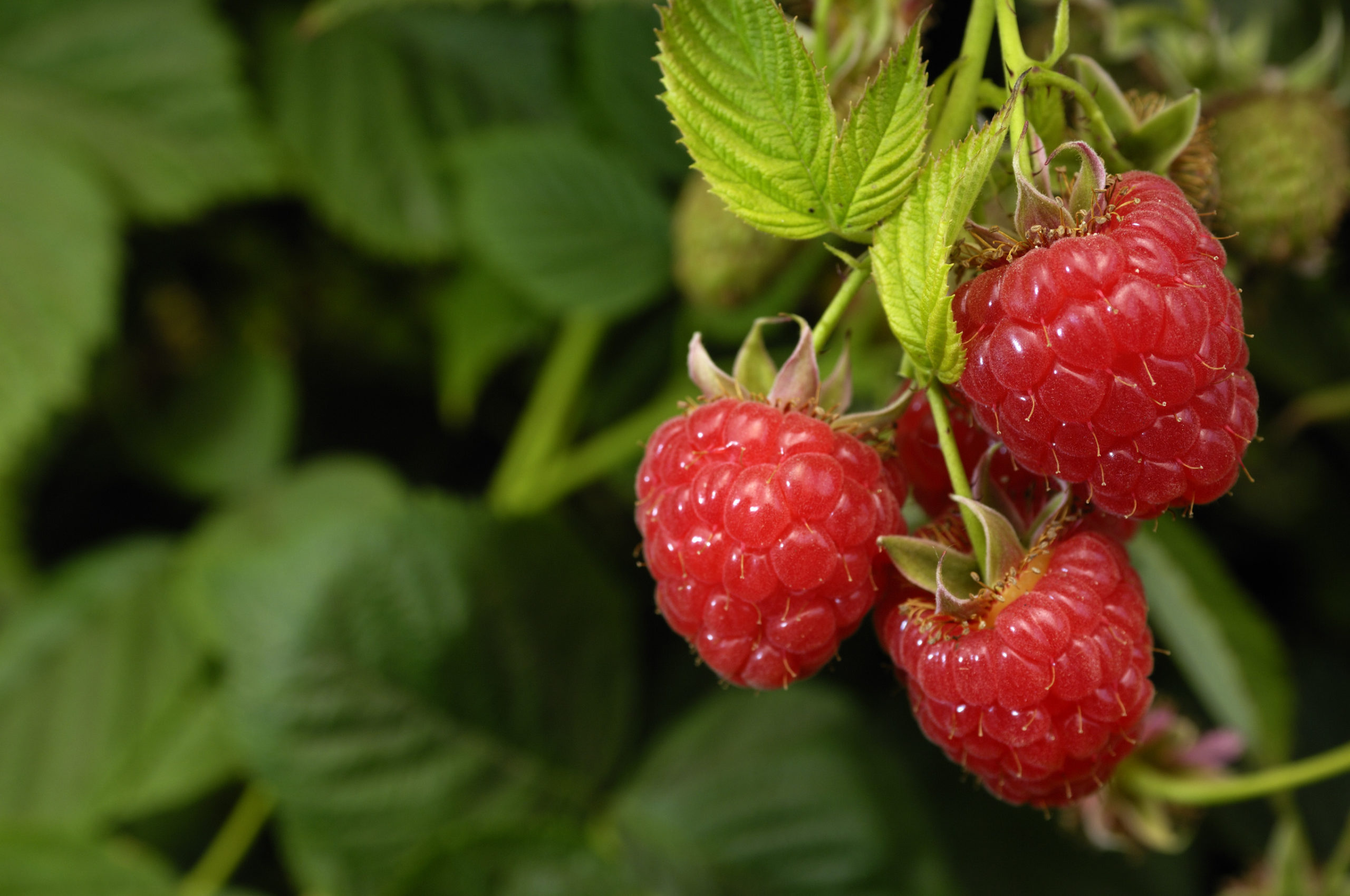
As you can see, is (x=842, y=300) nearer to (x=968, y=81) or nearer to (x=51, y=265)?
(x=968, y=81)

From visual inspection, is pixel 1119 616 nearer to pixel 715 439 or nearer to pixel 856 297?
pixel 715 439

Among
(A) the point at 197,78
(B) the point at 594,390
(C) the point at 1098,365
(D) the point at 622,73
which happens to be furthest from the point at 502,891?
(A) the point at 197,78

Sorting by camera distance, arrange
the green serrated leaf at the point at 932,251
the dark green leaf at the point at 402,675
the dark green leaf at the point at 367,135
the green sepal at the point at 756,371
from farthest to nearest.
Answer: the dark green leaf at the point at 367,135, the dark green leaf at the point at 402,675, the green sepal at the point at 756,371, the green serrated leaf at the point at 932,251

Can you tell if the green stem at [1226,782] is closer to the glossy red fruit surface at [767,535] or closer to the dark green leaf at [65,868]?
the glossy red fruit surface at [767,535]

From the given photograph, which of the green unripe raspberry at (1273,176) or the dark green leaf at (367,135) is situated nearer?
the green unripe raspberry at (1273,176)

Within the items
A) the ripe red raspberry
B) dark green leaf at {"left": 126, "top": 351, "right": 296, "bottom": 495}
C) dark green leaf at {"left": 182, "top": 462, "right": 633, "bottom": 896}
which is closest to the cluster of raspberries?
the ripe red raspberry

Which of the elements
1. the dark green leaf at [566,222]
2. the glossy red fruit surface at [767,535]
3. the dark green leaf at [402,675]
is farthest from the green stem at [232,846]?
the glossy red fruit surface at [767,535]
